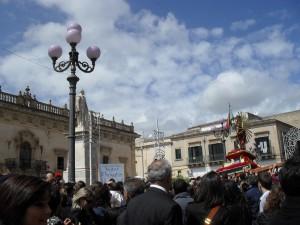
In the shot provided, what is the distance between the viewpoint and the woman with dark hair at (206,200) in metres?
3.93

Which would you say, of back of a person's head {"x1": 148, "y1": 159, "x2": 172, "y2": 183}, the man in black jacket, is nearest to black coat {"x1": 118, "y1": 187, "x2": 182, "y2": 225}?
back of a person's head {"x1": 148, "y1": 159, "x2": 172, "y2": 183}

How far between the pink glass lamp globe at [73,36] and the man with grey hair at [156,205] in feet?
20.4

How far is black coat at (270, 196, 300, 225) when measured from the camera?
2.38 metres

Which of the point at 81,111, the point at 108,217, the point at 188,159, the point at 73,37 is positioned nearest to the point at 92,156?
the point at 81,111

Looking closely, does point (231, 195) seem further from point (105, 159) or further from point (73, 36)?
point (105, 159)

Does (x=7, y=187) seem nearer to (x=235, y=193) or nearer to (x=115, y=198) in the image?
(x=235, y=193)

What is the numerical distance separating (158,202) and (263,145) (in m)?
43.4

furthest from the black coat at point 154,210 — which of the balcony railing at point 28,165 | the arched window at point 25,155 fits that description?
the arched window at point 25,155

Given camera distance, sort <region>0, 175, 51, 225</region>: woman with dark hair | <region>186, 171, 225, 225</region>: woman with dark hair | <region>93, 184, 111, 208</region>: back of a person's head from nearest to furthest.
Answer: <region>0, 175, 51, 225</region>: woman with dark hair
<region>186, 171, 225, 225</region>: woman with dark hair
<region>93, 184, 111, 208</region>: back of a person's head

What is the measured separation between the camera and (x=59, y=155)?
33.0 m

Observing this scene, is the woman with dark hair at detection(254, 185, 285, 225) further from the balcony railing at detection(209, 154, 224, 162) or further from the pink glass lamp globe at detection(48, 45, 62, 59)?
the balcony railing at detection(209, 154, 224, 162)

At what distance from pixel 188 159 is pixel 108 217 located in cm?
4488

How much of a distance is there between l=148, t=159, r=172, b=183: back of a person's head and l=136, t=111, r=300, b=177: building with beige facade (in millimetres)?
40562

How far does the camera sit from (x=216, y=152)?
158 feet
